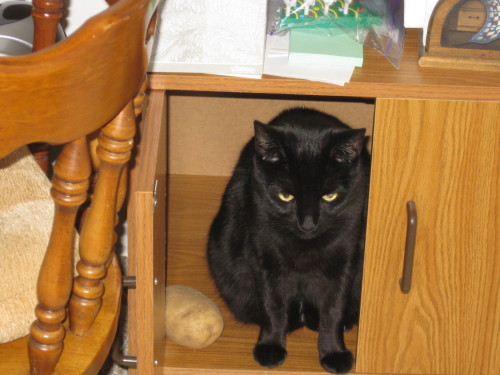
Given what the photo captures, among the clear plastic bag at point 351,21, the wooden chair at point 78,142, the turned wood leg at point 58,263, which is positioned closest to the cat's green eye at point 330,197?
the clear plastic bag at point 351,21

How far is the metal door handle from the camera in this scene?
110cm

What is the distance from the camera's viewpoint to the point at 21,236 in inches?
33.9

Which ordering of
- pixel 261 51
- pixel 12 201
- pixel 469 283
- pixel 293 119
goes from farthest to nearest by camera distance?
pixel 293 119 < pixel 469 283 < pixel 261 51 < pixel 12 201

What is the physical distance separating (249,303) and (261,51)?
0.53 m

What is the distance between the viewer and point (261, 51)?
3.45 feet

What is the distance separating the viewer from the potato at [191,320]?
127 centimetres

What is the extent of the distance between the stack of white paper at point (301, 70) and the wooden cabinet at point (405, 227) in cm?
1

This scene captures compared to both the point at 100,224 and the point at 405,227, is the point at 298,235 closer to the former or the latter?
the point at 405,227

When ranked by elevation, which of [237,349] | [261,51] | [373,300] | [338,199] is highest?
[261,51]

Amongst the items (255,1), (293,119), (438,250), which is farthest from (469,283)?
(255,1)

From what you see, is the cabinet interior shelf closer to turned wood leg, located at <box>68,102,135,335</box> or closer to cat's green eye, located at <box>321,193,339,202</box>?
cat's green eye, located at <box>321,193,339,202</box>

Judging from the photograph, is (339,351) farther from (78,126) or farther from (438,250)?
(78,126)

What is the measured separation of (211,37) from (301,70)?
0.15 metres

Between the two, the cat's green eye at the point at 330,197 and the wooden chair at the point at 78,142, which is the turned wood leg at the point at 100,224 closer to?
the wooden chair at the point at 78,142
